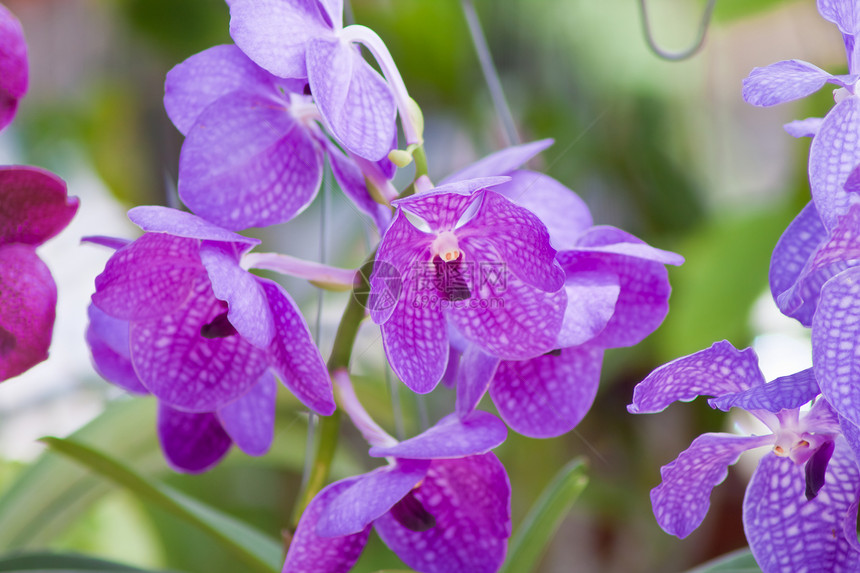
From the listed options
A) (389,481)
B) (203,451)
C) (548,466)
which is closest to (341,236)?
(548,466)

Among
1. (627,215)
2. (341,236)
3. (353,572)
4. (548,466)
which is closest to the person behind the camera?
(353,572)

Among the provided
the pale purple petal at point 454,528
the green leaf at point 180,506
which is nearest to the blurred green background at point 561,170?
the green leaf at point 180,506

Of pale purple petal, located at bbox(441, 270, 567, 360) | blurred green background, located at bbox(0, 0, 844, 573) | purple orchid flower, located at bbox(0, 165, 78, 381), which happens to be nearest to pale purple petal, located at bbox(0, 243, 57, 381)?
purple orchid flower, located at bbox(0, 165, 78, 381)

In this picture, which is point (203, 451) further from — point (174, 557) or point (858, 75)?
point (174, 557)

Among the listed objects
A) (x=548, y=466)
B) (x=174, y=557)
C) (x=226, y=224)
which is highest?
(x=226, y=224)

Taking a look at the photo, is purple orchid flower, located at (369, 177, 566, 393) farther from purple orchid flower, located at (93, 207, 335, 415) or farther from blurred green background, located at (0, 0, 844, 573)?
blurred green background, located at (0, 0, 844, 573)

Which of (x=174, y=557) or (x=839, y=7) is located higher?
(x=839, y=7)

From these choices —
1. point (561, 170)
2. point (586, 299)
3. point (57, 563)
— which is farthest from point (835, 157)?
point (561, 170)

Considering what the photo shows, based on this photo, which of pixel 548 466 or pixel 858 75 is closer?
pixel 858 75
